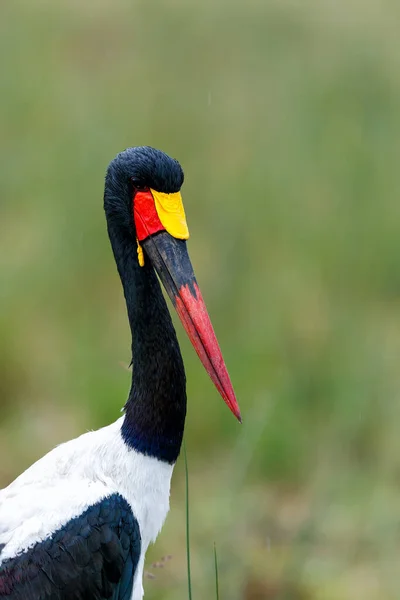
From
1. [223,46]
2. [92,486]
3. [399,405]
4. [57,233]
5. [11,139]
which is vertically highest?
[223,46]

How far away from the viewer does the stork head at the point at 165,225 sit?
3725 millimetres

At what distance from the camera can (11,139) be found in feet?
31.4

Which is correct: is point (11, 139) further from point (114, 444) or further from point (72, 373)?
point (114, 444)

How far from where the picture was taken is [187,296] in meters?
3.78

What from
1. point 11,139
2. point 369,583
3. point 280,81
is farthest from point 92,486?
point 280,81

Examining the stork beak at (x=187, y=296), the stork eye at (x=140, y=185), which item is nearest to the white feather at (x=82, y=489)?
the stork beak at (x=187, y=296)

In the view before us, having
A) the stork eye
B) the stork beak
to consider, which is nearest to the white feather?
the stork beak

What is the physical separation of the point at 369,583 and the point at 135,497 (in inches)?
85.4

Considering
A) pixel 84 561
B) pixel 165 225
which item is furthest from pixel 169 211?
pixel 84 561

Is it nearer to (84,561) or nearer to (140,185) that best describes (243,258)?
(140,185)

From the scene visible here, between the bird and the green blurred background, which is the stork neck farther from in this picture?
the green blurred background

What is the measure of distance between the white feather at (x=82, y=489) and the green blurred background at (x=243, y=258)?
127 cm

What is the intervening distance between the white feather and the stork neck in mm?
60

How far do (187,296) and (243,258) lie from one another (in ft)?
14.2
